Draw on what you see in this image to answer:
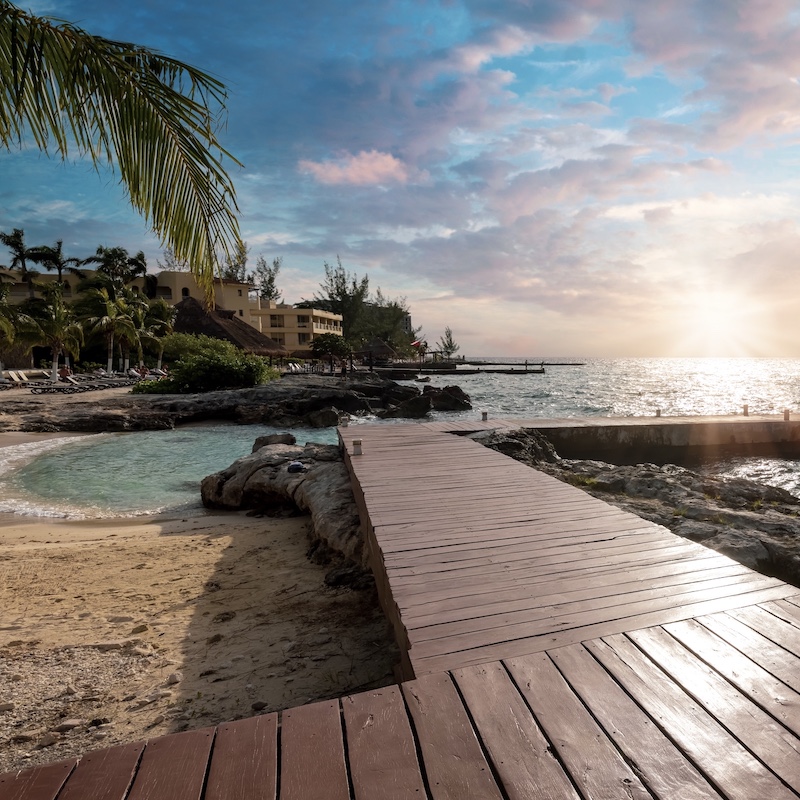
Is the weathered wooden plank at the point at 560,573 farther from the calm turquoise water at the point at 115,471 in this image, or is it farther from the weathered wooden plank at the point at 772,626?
the calm turquoise water at the point at 115,471

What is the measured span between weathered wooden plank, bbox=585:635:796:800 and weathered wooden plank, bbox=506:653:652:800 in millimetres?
257

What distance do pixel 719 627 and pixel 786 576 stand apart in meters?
2.67

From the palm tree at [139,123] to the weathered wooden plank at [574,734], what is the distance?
10.9ft

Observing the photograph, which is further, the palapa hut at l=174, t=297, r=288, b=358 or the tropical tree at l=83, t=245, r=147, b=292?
the tropical tree at l=83, t=245, r=147, b=292

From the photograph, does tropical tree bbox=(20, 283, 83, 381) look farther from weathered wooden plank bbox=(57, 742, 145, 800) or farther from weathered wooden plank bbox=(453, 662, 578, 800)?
weathered wooden plank bbox=(453, 662, 578, 800)

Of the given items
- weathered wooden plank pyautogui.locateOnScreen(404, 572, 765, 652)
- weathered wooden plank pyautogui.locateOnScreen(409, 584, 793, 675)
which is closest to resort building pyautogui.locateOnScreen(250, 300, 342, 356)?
weathered wooden plank pyautogui.locateOnScreen(404, 572, 765, 652)

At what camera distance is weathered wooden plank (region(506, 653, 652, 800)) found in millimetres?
1712

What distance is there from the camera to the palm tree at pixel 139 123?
136 inches

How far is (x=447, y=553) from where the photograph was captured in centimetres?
377

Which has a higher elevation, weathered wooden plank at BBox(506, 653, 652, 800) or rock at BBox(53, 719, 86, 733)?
weathered wooden plank at BBox(506, 653, 652, 800)

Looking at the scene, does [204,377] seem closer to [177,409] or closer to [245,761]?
[177,409]

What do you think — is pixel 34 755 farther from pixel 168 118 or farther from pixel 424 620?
pixel 168 118

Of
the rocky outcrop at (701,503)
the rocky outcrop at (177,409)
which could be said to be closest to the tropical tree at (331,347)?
the rocky outcrop at (177,409)

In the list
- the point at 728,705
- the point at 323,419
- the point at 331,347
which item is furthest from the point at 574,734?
the point at 331,347
